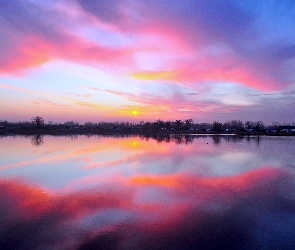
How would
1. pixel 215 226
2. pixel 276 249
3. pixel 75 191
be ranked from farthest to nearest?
pixel 75 191 < pixel 215 226 < pixel 276 249

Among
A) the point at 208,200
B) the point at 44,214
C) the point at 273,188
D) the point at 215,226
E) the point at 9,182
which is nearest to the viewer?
the point at 215,226

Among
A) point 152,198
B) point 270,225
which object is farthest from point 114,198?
point 270,225

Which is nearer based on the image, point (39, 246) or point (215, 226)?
point (39, 246)

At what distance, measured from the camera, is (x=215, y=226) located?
9.11 metres

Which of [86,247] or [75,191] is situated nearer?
[86,247]

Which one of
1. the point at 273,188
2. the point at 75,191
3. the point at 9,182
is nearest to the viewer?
the point at 75,191

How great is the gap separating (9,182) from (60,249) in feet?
34.9

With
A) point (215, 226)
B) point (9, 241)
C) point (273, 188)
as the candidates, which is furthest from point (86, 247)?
point (273, 188)

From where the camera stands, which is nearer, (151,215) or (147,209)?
(151,215)

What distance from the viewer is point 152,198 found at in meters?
12.6

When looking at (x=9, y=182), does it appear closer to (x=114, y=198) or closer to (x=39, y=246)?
(x=114, y=198)

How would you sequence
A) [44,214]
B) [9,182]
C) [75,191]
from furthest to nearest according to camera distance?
1. [9,182]
2. [75,191]
3. [44,214]

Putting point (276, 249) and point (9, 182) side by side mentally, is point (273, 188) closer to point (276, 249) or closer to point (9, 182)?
point (276, 249)

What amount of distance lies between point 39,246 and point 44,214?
2.82 meters
